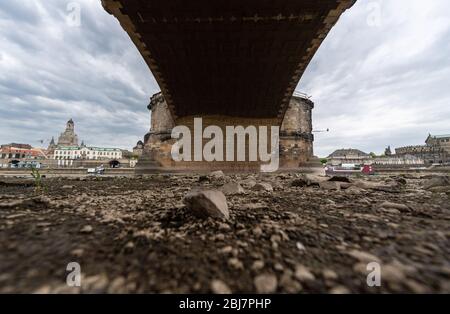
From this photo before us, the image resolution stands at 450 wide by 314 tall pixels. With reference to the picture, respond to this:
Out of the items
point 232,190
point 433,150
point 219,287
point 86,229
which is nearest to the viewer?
point 219,287

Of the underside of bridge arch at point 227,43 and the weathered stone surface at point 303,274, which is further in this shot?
the underside of bridge arch at point 227,43

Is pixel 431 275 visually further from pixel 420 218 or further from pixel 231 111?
pixel 231 111

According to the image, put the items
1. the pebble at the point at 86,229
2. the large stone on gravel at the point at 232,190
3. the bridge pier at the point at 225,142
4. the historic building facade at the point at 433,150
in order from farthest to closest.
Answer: the historic building facade at the point at 433,150
the bridge pier at the point at 225,142
the large stone on gravel at the point at 232,190
the pebble at the point at 86,229

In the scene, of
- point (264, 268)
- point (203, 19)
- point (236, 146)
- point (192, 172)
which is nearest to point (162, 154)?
point (192, 172)

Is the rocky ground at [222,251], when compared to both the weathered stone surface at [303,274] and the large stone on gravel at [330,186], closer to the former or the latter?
the weathered stone surface at [303,274]

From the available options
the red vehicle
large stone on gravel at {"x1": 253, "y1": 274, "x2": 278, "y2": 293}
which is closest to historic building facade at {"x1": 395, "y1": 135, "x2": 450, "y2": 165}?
the red vehicle

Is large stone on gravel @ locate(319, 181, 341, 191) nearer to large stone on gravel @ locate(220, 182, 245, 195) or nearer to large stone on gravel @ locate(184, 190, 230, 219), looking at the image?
large stone on gravel @ locate(220, 182, 245, 195)

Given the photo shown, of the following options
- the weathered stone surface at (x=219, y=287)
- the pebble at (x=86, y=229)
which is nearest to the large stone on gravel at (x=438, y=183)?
the weathered stone surface at (x=219, y=287)

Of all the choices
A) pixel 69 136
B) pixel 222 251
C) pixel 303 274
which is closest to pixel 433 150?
pixel 303 274

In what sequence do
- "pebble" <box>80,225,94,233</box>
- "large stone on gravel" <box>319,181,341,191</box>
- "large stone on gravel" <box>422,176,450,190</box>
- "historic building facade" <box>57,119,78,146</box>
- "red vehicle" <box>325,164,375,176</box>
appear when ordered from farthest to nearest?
"historic building facade" <box>57,119,78,146</box>
"red vehicle" <box>325,164,375,176</box>
"large stone on gravel" <box>422,176,450,190</box>
"large stone on gravel" <box>319,181,341,191</box>
"pebble" <box>80,225,94,233</box>

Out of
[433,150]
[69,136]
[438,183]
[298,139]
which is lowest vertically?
[438,183]

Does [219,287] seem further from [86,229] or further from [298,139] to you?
[298,139]

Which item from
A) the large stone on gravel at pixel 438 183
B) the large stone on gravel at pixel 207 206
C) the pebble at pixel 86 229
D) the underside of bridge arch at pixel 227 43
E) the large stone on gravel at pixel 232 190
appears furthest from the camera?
the underside of bridge arch at pixel 227 43

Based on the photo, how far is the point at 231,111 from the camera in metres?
21.1
